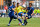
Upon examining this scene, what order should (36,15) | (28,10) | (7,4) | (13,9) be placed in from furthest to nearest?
(7,4), (36,15), (28,10), (13,9)

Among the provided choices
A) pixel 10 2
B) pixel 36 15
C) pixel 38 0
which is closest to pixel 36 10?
pixel 36 15

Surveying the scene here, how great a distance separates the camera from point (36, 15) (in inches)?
802

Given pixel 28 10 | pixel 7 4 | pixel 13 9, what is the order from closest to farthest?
pixel 13 9 → pixel 28 10 → pixel 7 4

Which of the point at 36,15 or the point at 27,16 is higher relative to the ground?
the point at 27,16

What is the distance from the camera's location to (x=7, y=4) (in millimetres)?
21734

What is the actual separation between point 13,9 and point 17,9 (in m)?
0.61

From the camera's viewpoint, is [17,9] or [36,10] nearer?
[17,9]

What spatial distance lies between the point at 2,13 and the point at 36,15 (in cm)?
418

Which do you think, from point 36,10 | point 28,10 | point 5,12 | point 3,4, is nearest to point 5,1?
point 3,4

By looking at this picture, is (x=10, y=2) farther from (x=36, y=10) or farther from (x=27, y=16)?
(x=27, y=16)

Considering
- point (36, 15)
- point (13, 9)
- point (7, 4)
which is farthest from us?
point (7, 4)

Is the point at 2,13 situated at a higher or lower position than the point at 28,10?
lower

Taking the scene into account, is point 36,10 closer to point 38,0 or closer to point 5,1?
point 38,0

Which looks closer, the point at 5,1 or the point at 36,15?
the point at 36,15
